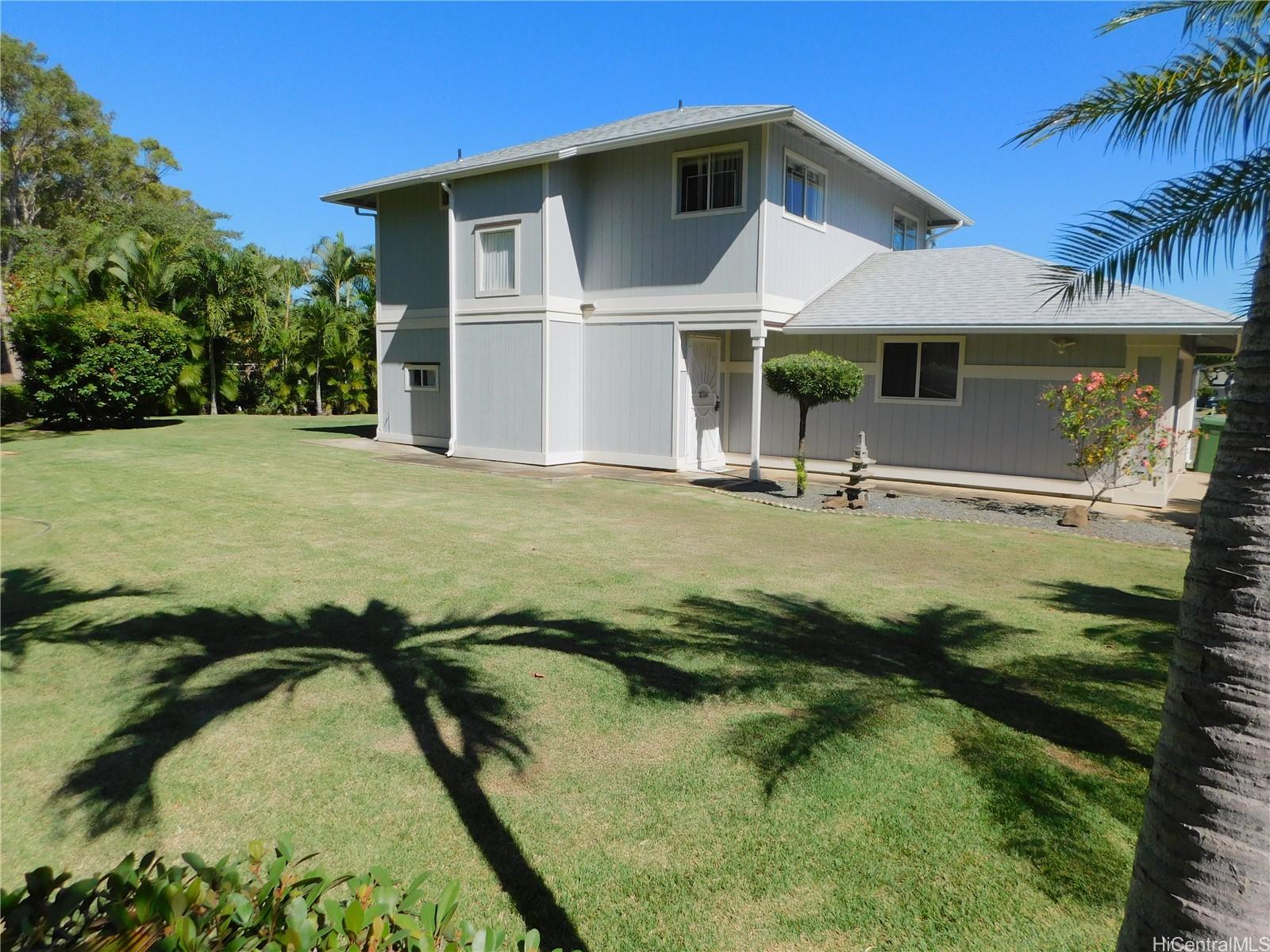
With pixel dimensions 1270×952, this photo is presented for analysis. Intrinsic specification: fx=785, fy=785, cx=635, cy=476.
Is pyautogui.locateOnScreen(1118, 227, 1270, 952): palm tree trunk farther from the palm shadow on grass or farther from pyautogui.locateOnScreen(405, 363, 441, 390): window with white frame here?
pyautogui.locateOnScreen(405, 363, 441, 390): window with white frame

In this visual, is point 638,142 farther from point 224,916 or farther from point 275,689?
point 224,916

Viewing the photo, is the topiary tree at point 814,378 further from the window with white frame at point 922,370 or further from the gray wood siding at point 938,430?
the gray wood siding at point 938,430

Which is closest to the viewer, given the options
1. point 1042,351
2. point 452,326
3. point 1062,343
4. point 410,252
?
point 1062,343

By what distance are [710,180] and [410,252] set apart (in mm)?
8520

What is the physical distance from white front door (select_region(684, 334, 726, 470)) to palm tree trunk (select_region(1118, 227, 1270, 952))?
1422cm

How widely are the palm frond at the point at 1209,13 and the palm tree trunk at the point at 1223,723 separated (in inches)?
201

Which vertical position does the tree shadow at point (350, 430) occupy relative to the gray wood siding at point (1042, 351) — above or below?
below

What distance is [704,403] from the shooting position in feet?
55.1

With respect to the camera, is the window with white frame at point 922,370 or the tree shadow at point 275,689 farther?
the window with white frame at point 922,370

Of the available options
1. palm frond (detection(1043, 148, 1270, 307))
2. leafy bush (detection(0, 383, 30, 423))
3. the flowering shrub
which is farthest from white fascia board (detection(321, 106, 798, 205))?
leafy bush (detection(0, 383, 30, 423))

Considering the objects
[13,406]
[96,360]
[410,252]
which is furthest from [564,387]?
[13,406]

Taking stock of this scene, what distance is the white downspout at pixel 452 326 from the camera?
17.8 m

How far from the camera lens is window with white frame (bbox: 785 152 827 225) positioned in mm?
15680

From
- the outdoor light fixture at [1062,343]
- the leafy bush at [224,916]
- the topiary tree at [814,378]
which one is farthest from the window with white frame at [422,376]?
the leafy bush at [224,916]
